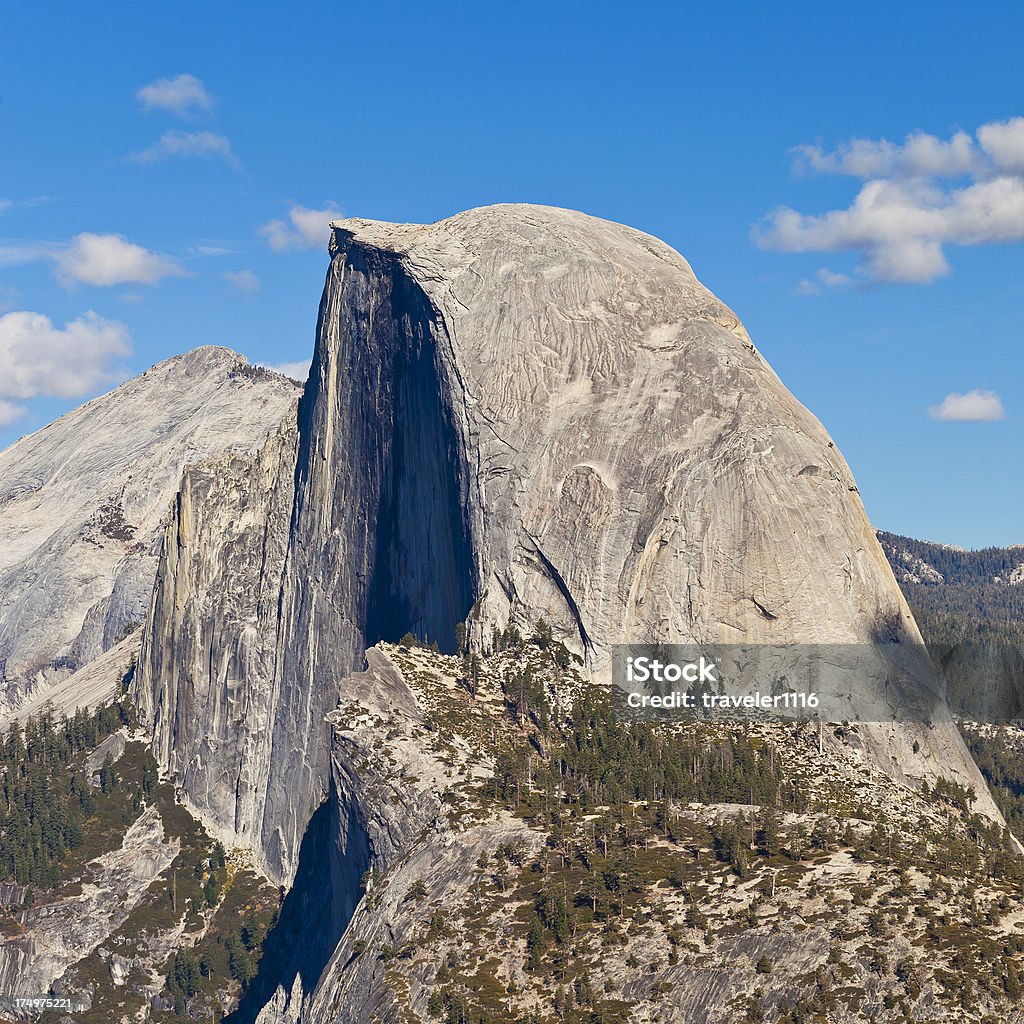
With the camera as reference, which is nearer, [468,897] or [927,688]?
[468,897]

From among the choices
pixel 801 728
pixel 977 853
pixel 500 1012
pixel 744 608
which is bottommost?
pixel 500 1012

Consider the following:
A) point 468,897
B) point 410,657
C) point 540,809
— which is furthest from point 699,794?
point 410,657

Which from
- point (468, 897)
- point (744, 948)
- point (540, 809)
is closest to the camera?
point (744, 948)

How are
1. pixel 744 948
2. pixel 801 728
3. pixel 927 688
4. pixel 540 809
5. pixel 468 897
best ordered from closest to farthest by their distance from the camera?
1. pixel 744 948
2. pixel 468 897
3. pixel 540 809
4. pixel 801 728
5. pixel 927 688

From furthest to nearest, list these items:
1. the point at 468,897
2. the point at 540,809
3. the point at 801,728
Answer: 1. the point at 801,728
2. the point at 540,809
3. the point at 468,897

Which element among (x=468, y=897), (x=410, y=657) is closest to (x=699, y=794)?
(x=468, y=897)

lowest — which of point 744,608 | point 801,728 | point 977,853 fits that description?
point 977,853

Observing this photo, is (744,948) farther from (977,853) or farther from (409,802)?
(409,802)

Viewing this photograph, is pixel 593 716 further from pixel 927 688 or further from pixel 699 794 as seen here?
pixel 927 688

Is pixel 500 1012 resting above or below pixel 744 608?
below
